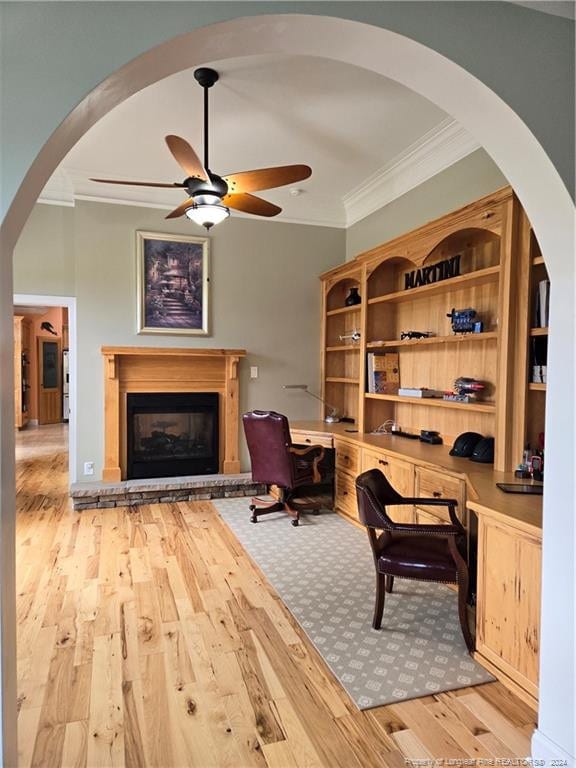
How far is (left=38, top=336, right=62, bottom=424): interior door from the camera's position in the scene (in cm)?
1145

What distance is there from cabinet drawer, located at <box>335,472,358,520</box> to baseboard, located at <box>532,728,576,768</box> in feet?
8.52

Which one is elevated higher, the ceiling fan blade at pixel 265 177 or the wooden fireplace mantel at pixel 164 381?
the ceiling fan blade at pixel 265 177

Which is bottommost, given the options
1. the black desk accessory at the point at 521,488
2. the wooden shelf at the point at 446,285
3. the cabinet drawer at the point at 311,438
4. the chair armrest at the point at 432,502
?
the chair armrest at the point at 432,502

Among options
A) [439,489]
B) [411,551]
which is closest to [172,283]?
[439,489]

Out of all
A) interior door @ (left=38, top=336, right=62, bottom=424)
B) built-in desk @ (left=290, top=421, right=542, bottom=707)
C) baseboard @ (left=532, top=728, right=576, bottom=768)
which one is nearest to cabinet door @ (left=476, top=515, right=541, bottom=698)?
built-in desk @ (left=290, top=421, right=542, bottom=707)

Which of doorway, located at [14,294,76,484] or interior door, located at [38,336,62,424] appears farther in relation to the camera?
interior door, located at [38,336,62,424]

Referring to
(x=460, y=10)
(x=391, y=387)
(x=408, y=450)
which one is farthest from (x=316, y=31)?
(x=391, y=387)

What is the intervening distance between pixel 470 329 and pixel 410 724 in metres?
2.53

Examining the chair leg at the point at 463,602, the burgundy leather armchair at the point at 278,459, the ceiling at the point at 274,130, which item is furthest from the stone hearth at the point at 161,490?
the chair leg at the point at 463,602

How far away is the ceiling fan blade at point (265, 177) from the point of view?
2.87 meters

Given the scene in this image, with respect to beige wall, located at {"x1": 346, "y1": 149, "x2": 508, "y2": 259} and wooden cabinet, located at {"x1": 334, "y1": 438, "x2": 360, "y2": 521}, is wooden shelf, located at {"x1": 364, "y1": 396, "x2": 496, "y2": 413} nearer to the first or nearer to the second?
wooden cabinet, located at {"x1": 334, "y1": 438, "x2": 360, "y2": 521}

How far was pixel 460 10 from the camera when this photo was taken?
1428 mm

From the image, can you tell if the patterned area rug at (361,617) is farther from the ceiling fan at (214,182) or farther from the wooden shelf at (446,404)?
the ceiling fan at (214,182)

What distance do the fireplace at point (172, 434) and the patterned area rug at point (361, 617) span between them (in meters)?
1.39
